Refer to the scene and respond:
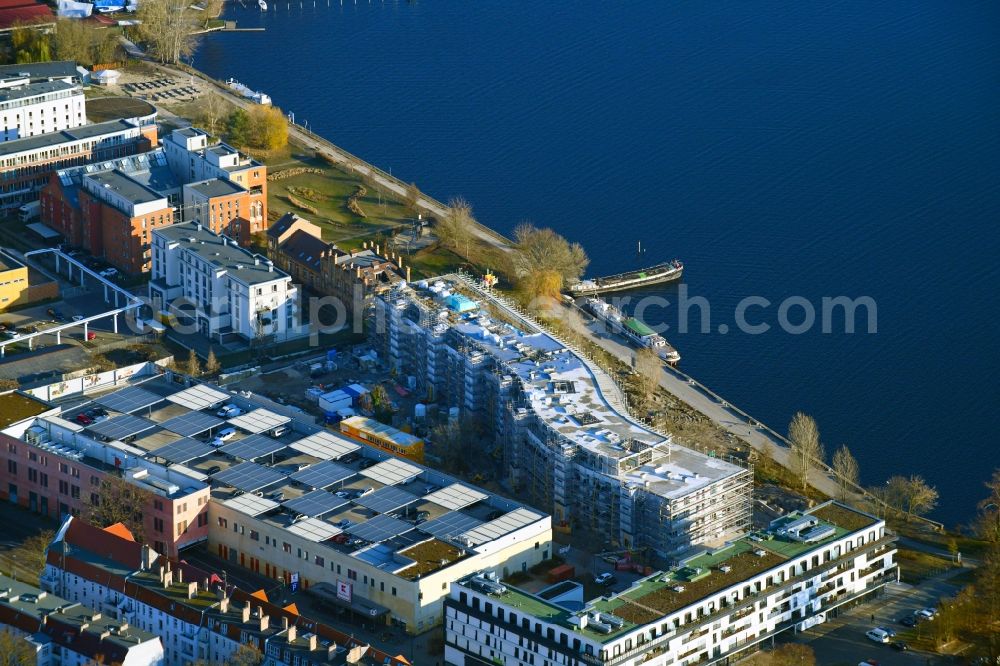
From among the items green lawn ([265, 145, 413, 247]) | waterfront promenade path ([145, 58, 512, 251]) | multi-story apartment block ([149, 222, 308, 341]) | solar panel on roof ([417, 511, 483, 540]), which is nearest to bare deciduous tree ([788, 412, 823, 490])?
solar panel on roof ([417, 511, 483, 540])

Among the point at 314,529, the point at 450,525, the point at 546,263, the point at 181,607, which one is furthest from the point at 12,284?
the point at 181,607

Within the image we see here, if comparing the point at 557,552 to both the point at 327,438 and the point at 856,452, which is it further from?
the point at 856,452

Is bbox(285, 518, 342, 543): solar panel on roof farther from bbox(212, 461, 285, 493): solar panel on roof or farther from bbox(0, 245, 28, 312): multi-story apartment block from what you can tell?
bbox(0, 245, 28, 312): multi-story apartment block

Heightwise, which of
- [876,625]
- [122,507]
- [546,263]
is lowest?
[876,625]

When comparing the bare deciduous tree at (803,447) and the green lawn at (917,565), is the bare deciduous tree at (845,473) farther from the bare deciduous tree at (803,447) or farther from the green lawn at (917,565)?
the green lawn at (917,565)

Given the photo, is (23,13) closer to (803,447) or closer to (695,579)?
(803,447)

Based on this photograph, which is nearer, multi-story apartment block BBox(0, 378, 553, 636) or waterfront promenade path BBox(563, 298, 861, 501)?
multi-story apartment block BBox(0, 378, 553, 636)

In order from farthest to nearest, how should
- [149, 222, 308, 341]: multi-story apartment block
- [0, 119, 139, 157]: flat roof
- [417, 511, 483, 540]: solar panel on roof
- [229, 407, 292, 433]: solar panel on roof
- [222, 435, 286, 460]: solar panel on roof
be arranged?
[0, 119, 139, 157]: flat roof
[149, 222, 308, 341]: multi-story apartment block
[229, 407, 292, 433]: solar panel on roof
[222, 435, 286, 460]: solar panel on roof
[417, 511, 483, 540]: solar panel on roof
